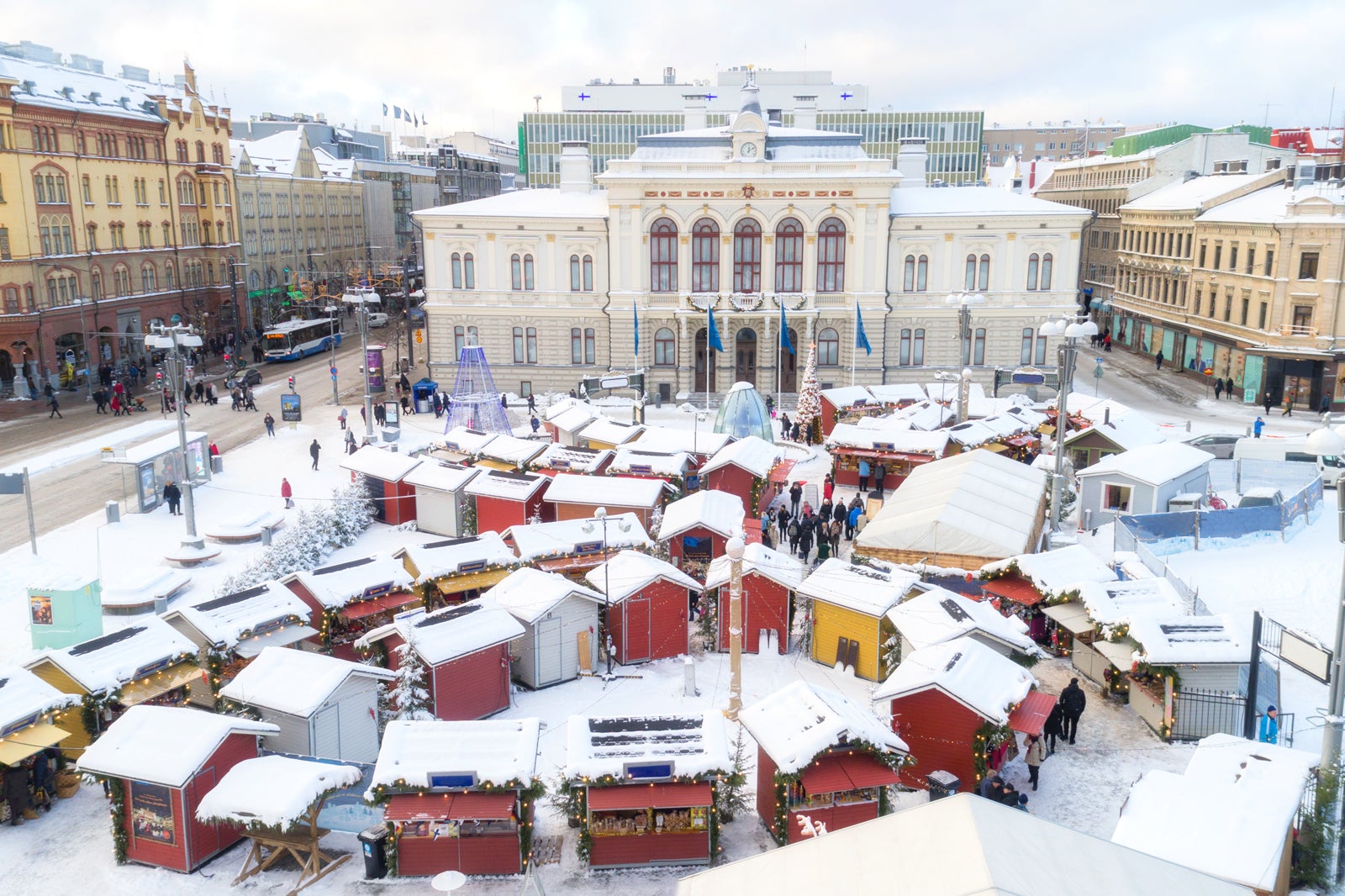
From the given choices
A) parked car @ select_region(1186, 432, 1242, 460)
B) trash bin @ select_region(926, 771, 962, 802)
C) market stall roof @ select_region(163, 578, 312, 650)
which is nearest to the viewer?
trash bin @ select_region(926, 771, 962, 802)

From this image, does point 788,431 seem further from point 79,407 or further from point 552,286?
point 79,407

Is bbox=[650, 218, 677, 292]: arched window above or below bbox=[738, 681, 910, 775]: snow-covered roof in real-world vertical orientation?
above

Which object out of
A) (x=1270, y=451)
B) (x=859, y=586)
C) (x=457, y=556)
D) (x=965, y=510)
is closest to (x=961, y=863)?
(x=859, y=586)

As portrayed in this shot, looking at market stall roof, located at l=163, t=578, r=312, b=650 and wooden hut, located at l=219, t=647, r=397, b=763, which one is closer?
wooden hut, located at l=219, t=647, r=397, b=763

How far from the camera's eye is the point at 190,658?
2025 cm

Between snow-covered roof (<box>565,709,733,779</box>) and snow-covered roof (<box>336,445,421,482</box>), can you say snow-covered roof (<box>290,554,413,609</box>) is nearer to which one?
snow-covered roof (<box>565,709,733,779</box>)

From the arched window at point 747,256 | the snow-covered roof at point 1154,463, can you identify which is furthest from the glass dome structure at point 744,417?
the arched window at point 747,256

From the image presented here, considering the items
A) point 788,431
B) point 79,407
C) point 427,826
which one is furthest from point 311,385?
point 427,826

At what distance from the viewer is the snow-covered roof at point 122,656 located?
1886cm

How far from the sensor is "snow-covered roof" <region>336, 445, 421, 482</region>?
108ft

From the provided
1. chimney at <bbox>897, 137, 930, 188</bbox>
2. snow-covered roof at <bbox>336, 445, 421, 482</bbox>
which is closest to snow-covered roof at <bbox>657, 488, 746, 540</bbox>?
snow-covered roof at <bbox>336, 445, 421, 482</bbox>

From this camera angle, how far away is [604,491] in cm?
3034

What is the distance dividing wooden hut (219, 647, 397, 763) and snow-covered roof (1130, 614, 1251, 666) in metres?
14.1

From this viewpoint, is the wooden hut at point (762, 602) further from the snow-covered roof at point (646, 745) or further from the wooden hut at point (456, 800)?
the wooden hut at point (456, 800)
